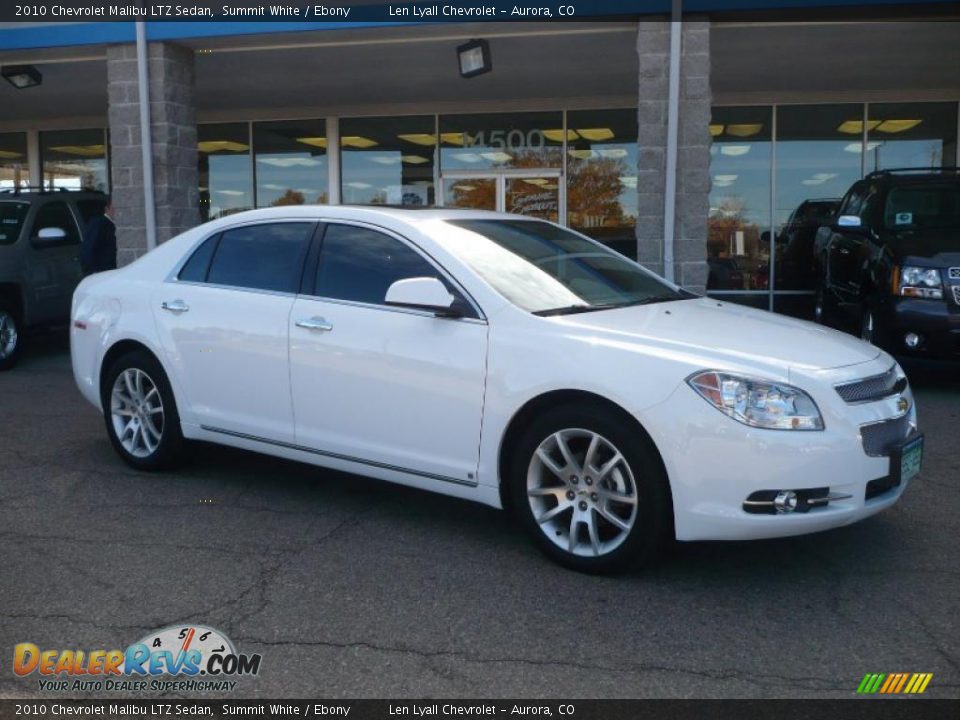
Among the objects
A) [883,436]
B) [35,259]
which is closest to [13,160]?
[35,259]

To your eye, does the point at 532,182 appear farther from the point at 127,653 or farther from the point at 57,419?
the point at 127,653

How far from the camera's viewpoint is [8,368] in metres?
10.8

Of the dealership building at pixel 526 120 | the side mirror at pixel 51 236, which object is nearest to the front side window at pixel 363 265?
the dealership building at pixel 526 120

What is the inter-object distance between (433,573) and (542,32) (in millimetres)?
7105

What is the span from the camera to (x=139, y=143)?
10.9 metres

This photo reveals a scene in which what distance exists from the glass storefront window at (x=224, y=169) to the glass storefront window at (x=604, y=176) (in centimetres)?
543

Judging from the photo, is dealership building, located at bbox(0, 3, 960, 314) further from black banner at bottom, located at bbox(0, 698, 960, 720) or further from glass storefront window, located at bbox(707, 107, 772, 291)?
black banner at bottom, located at bbox(0, 698, 960, 720)

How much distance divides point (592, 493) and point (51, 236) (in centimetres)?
856

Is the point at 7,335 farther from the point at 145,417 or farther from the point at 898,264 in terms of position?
the point at 898,264

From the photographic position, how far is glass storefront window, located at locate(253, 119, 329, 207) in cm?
1672

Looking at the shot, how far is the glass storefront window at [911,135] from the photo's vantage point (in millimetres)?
14500

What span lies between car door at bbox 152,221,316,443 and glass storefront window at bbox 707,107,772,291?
10.5m

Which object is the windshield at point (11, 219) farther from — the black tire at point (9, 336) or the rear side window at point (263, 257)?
the rear side window at point (263, 257)

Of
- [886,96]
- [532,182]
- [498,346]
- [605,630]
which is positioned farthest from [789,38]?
[605,630]
